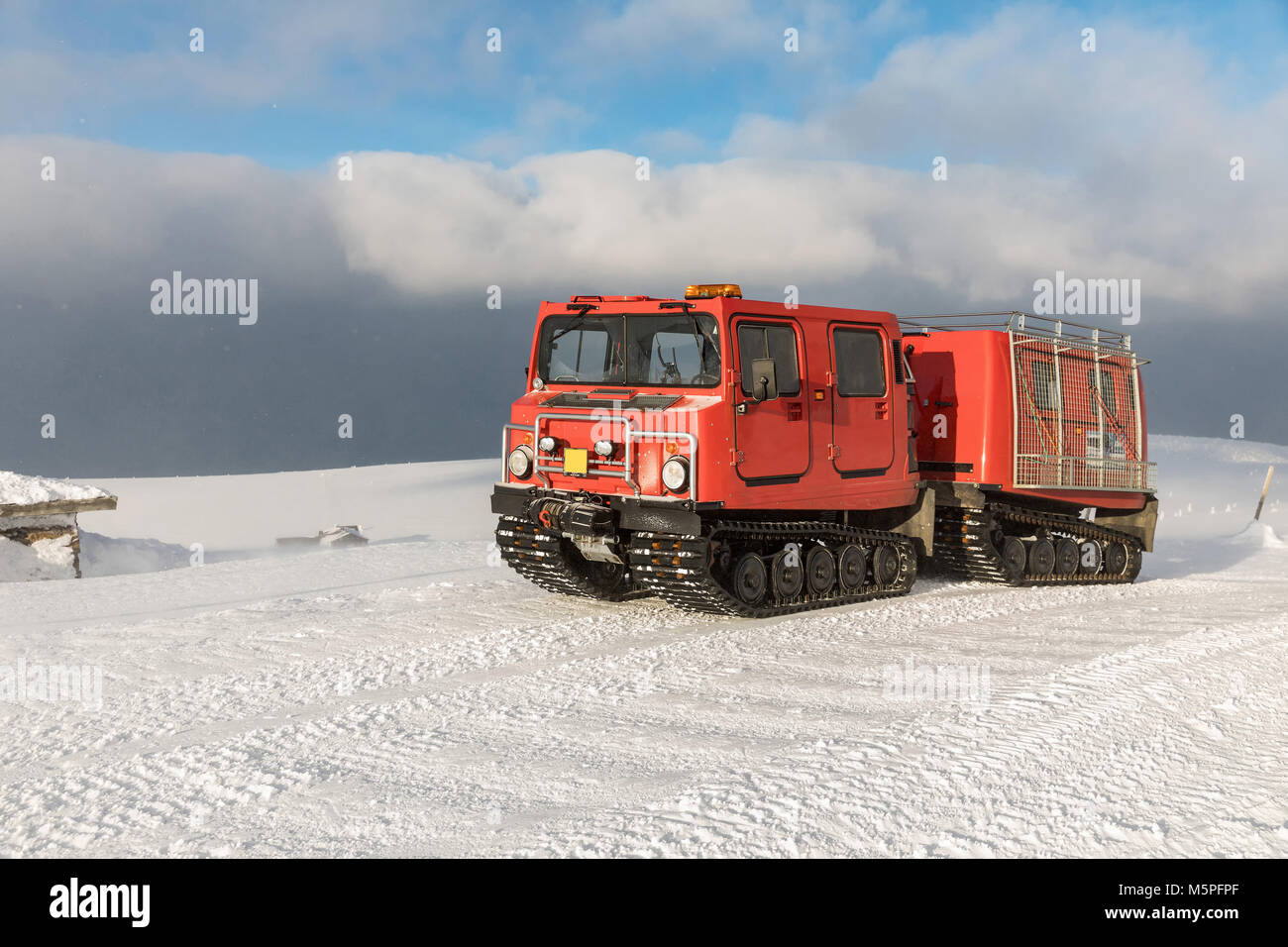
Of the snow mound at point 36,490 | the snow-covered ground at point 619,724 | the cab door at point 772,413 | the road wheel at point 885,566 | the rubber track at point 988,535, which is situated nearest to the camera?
the snow-covered ground at point 619,724

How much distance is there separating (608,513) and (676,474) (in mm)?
754

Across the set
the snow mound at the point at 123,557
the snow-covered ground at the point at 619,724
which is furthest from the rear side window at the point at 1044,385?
the snow mound at the point at 123,557

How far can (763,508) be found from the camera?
9.72 meters

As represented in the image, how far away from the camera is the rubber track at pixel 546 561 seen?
1030 cm

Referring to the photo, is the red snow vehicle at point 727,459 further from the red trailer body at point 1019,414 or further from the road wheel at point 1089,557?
the road wheel at point 1089,557

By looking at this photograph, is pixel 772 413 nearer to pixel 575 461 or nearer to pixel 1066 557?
pixel 575 461

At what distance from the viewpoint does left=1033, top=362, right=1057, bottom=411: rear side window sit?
496 inches

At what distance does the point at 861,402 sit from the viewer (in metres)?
10.7

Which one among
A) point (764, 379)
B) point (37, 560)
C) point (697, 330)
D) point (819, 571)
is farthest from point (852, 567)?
point (37, 560)

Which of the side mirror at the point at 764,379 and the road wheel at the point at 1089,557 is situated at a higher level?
the side mirror at the point at 764,379

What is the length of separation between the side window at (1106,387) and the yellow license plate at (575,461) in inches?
282
